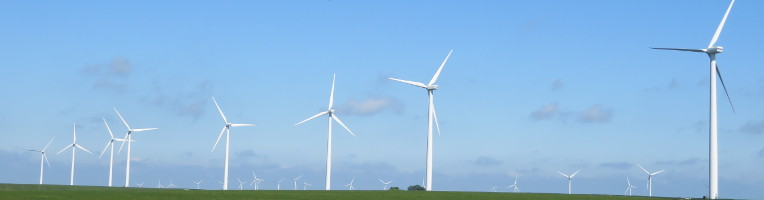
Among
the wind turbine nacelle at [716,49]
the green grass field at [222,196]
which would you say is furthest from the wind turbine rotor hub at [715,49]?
the green grass field at [222,196]

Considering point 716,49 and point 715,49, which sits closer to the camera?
point 716,49

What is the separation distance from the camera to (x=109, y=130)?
148 metres

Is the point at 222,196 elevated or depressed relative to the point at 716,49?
depressed

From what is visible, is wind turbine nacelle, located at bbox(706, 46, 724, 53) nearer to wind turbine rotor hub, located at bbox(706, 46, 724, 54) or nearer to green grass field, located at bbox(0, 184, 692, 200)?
wind turbine rotor hub, located at bbox(706, 46, 724, 54)

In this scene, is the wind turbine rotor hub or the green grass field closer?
the green grass field

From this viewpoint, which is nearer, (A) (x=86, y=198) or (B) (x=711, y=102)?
(A) (x=86, y=198)

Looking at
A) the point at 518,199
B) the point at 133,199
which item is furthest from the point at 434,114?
the point at 133,199

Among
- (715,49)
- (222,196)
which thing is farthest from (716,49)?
(222,196)

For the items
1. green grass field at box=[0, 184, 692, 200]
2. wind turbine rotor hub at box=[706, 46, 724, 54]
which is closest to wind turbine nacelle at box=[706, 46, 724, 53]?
wind turbine rotor hub at box=[706, 46, 724, 54]

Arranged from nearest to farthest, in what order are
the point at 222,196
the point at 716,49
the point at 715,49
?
the point at 222,196 → the point at 716,49 → the point at 715,49

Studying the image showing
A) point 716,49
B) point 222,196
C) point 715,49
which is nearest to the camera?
point 222,196

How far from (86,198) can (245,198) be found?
396 inches

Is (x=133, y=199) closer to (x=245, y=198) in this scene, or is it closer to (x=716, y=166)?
(x=245, y=198)

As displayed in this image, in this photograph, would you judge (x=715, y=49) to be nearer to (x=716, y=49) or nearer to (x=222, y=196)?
(x=716, y=49)
